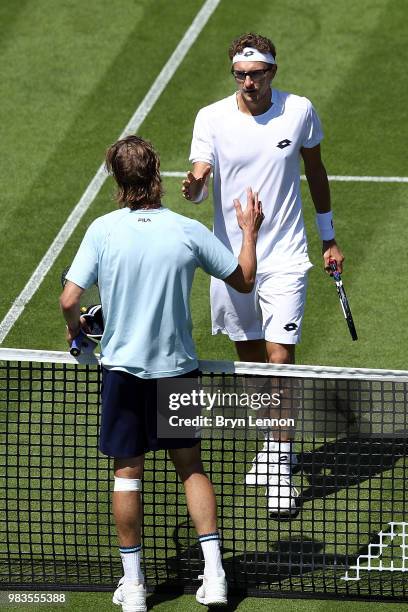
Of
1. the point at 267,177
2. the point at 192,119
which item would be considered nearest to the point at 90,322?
the point at 267,177

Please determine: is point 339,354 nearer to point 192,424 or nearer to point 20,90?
point 192,424

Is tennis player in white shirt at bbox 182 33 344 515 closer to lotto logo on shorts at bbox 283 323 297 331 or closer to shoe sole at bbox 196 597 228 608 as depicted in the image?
lotto logo on shorts at bbox 283 323 297 331

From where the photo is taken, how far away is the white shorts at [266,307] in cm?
981

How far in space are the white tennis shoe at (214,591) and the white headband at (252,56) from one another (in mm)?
3388

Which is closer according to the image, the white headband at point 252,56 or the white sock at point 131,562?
the white sock at point 131,562

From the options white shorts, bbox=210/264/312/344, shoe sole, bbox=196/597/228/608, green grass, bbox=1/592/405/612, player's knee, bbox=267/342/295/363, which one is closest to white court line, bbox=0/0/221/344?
white shorts, bbox=210/264/312/344

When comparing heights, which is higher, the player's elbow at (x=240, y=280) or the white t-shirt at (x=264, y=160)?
the white t-shirt at (x=264, y=160)

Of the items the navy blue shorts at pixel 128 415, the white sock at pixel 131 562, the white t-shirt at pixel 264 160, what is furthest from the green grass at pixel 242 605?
the white t-shirt at pixel 264 160

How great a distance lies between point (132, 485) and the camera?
8398 mm

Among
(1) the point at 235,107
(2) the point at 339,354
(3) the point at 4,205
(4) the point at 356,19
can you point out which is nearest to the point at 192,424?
(1) the point at 235,107

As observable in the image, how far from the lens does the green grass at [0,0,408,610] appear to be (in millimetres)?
12250

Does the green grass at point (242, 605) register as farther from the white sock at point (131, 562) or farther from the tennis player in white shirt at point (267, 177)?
the tennis player in white shirt at point (267, 177)

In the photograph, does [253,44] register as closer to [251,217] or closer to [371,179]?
[251,217]

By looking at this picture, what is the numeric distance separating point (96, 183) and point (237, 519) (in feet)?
17.6
